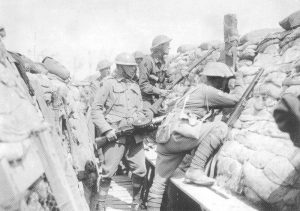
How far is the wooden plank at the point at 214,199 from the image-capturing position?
11.5 feet

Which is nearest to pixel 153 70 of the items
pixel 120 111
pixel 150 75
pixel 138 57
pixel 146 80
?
pixel 150 75

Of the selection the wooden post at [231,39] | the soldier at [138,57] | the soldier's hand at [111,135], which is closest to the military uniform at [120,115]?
the soldier's hand at [111,135]

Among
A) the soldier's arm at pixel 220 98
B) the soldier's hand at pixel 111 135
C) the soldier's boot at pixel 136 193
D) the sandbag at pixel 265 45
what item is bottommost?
the soldier's boot at pixel 136 193

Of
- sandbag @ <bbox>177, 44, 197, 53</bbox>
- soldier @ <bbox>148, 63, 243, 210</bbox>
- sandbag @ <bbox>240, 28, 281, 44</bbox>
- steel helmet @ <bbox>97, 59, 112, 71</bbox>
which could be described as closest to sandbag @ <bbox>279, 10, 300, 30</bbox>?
sandbag @ <bbox>240, 28, 281, 44</bbox>

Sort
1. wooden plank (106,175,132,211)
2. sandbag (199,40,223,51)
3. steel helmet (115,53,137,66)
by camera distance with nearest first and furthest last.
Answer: steel helmet (115,53,137,66) < wooden plank (106,175,132,211) < sandbag (199,40,223,51)

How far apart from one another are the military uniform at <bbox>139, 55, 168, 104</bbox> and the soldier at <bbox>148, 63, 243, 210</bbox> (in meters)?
2.46

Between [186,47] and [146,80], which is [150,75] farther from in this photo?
[186,47]

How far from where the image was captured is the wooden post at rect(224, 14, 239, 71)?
5.84 metres

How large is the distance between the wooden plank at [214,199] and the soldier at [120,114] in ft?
3.55

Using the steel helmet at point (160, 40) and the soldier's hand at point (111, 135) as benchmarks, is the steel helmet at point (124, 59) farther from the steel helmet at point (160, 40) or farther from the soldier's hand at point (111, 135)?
the steel helmet at point (160, 40)

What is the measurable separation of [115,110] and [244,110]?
1.93 meters

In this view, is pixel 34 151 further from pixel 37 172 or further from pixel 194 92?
pixel 194 92

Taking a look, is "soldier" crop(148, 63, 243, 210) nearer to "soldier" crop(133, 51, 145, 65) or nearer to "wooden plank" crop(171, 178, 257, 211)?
"wooden plank" crop(171, 178, 257, 211)

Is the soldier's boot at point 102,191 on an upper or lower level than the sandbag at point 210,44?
lower
